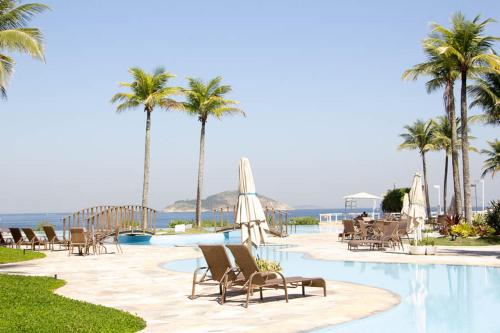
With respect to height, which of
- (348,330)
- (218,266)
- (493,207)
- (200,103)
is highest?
(200,103)

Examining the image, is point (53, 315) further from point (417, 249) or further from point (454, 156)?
point (454, 156)

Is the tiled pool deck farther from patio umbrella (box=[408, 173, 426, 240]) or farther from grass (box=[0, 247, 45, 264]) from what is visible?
patio umbrella (box=[408, 173, 426, 240])

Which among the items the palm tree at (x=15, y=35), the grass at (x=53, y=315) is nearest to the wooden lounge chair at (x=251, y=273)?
the grass at (x=53, y=315)

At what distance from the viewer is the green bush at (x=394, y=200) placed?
133 feet

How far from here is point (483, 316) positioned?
855 cm

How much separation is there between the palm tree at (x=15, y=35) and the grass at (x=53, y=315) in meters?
7.01

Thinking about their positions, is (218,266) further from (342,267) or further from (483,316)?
(342,267)

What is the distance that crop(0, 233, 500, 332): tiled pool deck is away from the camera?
25.5 feet

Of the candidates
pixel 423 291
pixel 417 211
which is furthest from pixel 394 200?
pixel 423 291

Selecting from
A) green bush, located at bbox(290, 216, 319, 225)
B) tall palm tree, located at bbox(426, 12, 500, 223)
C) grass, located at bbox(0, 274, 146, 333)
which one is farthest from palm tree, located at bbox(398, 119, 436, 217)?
grass, located at bbox(0, 274, 146, 333)

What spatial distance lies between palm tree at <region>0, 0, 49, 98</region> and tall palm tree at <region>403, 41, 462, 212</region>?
16388 mm

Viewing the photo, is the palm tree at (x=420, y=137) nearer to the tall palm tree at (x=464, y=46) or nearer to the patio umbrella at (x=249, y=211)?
the tall palm tree at (x=464, y=46)

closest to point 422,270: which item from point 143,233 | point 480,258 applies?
point 480,258

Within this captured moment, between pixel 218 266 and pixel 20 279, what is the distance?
4.49 metres
